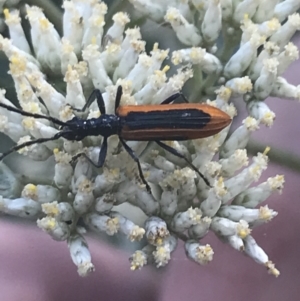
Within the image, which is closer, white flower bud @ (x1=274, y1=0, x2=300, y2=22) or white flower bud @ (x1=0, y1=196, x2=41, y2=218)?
white flower bud @ (x1=0, y1=196, x2=41, y2=218)

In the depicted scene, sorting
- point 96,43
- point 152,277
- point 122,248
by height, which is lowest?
point 152,277

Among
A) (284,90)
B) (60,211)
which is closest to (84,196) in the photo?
(60,211)

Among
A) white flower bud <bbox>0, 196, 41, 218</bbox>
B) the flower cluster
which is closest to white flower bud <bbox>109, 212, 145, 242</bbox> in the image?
the flower cluster

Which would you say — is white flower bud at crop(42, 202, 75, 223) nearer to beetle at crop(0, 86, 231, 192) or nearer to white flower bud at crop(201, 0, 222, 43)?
beetle at crop(0, 86, 231, 192)

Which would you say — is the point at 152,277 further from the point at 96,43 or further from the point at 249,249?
the point at 96,43

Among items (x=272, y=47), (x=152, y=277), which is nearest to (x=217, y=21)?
(x=272, y=47)
